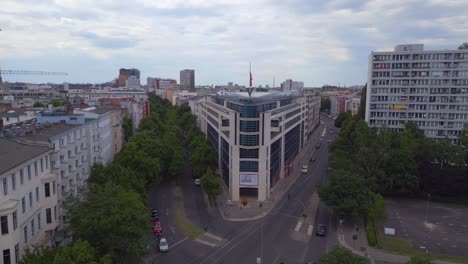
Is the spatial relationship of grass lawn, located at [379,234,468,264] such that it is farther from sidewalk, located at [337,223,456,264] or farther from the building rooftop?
the building rooftop

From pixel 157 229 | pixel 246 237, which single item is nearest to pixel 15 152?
pixel 157 229

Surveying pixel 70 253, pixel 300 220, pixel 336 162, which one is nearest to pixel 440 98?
pixel 336 162

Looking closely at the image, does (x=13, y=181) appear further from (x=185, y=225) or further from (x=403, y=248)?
(x=403, y=248)

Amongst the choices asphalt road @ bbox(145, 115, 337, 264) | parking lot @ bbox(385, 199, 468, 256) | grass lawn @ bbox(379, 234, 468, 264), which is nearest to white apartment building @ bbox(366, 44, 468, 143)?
parking lot @ bbox(385, 199, 468, 256)

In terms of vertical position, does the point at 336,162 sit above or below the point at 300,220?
above

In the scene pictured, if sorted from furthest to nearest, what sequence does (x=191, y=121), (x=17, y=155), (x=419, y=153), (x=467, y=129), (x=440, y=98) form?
(x=191, y=121), (x=440, y=98), (x=467, y=129), (x=419, y=153), (x=17, y=155)

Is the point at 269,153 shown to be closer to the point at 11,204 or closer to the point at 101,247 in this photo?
the point at 101,247

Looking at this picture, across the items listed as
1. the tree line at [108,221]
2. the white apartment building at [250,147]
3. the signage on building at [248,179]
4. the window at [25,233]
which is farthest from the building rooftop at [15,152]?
the signage on building at [248,179]
